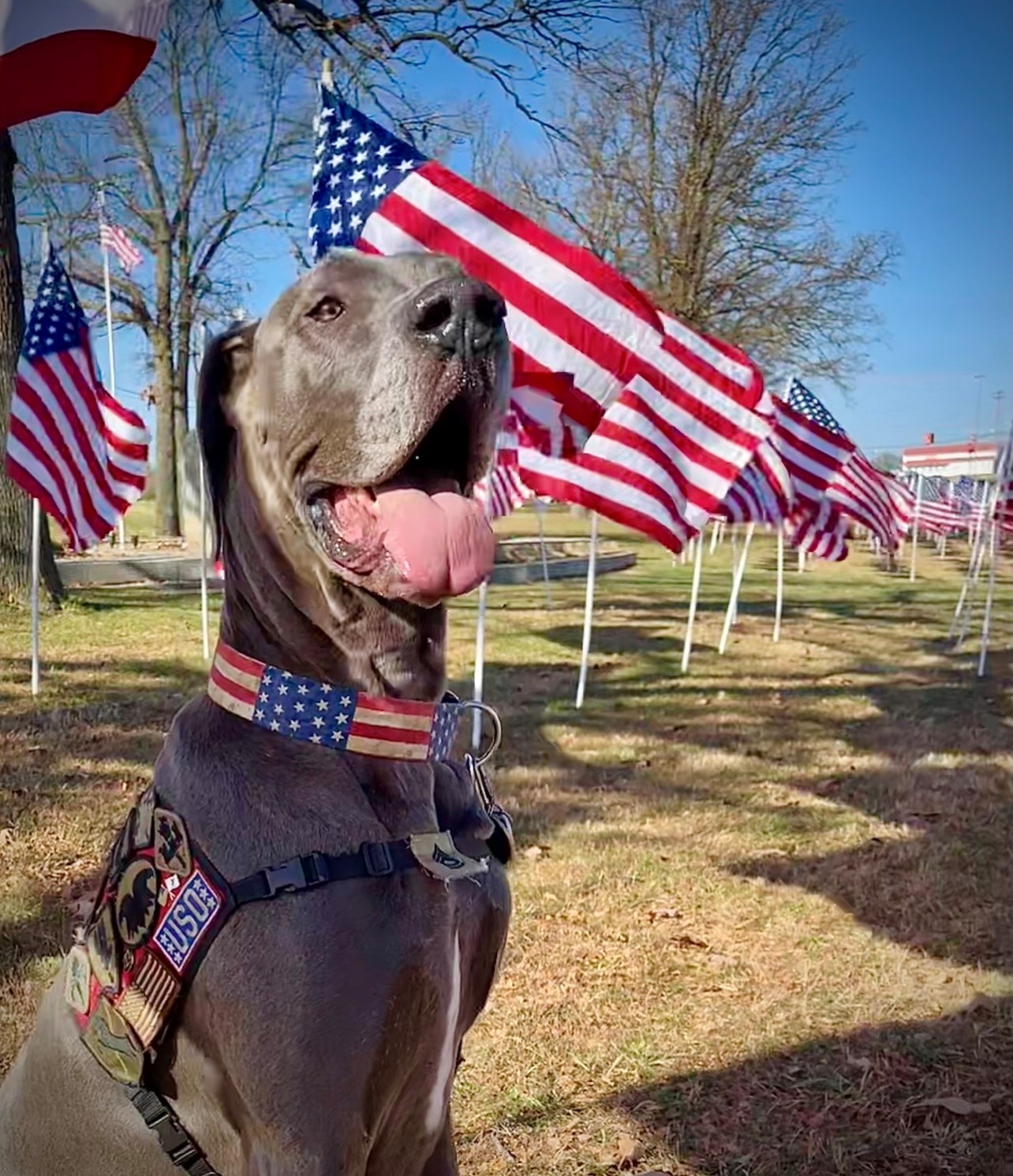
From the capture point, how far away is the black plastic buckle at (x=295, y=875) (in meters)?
1.63

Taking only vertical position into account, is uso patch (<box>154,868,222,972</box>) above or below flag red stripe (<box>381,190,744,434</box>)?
below


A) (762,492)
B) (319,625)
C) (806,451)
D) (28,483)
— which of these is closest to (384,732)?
(319,625)

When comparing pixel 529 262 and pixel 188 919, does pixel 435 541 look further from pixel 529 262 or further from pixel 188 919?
pixel 529 262

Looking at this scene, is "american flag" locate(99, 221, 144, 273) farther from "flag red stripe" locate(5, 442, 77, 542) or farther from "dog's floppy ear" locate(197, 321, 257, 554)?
"dog's floppy ear" locate(197, 321, 257, 554)

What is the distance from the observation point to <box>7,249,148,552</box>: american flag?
7.28m

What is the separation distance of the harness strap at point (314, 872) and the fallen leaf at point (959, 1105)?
2535 millimetres

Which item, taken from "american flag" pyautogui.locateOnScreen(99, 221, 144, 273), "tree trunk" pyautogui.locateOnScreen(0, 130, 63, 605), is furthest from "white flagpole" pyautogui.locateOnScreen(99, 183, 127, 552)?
"tree trunk" pyautogui.locateOnScreen(0, 130, 63, 605)

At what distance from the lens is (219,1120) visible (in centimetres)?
172

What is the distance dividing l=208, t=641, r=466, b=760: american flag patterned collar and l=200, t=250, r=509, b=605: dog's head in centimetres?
18

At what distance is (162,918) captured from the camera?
1669mm

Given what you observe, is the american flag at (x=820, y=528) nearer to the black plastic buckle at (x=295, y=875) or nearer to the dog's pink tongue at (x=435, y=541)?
the dog's pink tongue at (x=435, y=541)

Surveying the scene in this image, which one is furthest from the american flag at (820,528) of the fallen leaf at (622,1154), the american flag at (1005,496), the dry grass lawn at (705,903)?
the fallen leaf at (622,1154)

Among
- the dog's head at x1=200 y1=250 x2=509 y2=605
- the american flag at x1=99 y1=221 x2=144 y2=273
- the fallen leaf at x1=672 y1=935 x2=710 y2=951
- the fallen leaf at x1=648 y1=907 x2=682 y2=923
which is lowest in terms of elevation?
the fallen leaf at x1=672 y1=935 x2=710 y2=951

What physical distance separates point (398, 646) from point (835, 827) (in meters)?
4.75
